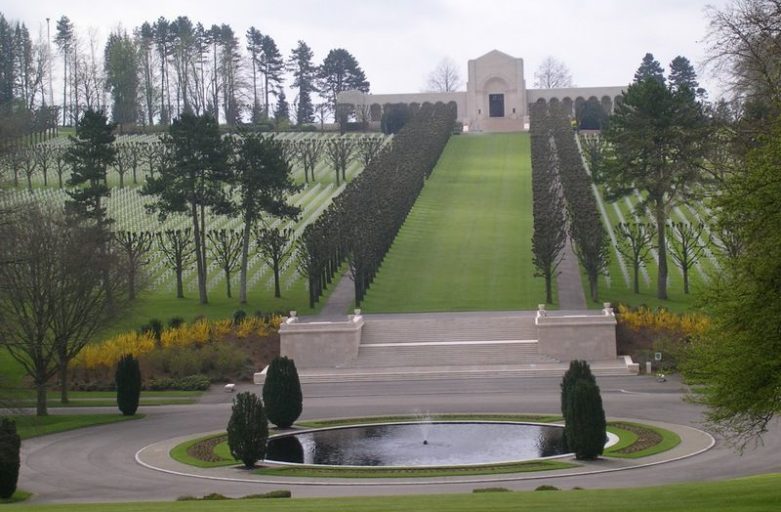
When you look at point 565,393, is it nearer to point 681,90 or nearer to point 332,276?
point 681,90

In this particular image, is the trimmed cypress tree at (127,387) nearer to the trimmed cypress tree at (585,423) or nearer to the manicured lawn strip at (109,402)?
the manicured lawn strip at (109,402)

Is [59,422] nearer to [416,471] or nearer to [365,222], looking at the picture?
[416,471]

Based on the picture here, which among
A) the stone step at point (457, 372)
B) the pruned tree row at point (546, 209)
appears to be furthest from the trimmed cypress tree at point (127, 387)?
the pruned tree row at point (546, 209)

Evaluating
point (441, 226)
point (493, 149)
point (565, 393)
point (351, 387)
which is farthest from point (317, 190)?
point (565, 393)

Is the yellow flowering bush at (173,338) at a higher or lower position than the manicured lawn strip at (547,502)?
higher

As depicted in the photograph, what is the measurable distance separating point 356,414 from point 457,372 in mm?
9571

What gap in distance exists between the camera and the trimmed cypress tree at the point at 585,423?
34.3 metres

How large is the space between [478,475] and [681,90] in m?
36.3

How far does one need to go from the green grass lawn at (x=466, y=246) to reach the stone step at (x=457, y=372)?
27.1 ft

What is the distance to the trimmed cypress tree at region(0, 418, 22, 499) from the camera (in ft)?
103

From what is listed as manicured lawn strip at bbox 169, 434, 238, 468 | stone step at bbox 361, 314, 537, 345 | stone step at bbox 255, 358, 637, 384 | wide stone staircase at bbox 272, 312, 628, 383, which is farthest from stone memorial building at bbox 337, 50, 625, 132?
manicured lawn strip at bbox 169, 434, 238, 468

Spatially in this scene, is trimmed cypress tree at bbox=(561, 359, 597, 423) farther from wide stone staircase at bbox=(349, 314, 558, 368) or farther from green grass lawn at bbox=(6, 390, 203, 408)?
green grass lawn at bbox=(6, 390, 203, 408)

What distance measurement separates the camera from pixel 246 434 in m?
34.9

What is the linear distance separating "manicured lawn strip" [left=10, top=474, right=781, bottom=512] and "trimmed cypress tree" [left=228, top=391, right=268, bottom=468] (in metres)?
8.80
